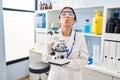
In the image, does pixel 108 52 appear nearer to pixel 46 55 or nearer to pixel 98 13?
pixel 98 13

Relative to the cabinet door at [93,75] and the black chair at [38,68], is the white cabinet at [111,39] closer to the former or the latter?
the cabinet door at [93,75]

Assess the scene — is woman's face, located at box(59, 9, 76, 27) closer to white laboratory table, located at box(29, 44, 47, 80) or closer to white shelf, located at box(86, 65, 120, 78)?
white shelf, located at box(86, 65, 120, 78)

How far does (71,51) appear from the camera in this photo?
1334 mm

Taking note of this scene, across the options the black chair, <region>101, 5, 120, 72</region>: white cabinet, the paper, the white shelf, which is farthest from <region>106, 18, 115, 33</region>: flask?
the black chair

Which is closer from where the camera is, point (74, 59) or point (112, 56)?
point (74, 59)

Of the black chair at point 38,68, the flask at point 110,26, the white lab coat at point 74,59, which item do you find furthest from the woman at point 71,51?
the flask at point 110,26

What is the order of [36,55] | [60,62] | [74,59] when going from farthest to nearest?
1. [36,55]
2. [74,59]
3. [60,62]

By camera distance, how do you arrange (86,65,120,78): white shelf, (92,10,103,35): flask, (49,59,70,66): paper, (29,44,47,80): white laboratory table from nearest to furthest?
(49,59,70,66): paper, (86,65,120,78): white shelf, (92,10,103,35): flask, (29,44,47,80): white laboratory table

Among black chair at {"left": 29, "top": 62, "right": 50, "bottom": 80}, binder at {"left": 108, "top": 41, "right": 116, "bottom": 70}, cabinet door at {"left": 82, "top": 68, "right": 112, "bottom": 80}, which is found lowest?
cabinet door at {"left": 82, "top": 68, "right": 112, "bottom": 80}

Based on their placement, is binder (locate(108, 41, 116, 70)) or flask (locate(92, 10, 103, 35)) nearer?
binder (locate(108, 41, 116, 70))

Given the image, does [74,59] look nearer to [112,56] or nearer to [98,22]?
[112,56]

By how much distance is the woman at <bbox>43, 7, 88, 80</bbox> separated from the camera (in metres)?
1.32

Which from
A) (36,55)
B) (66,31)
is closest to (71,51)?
(66,31)

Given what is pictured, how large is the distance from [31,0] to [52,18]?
0.73m
